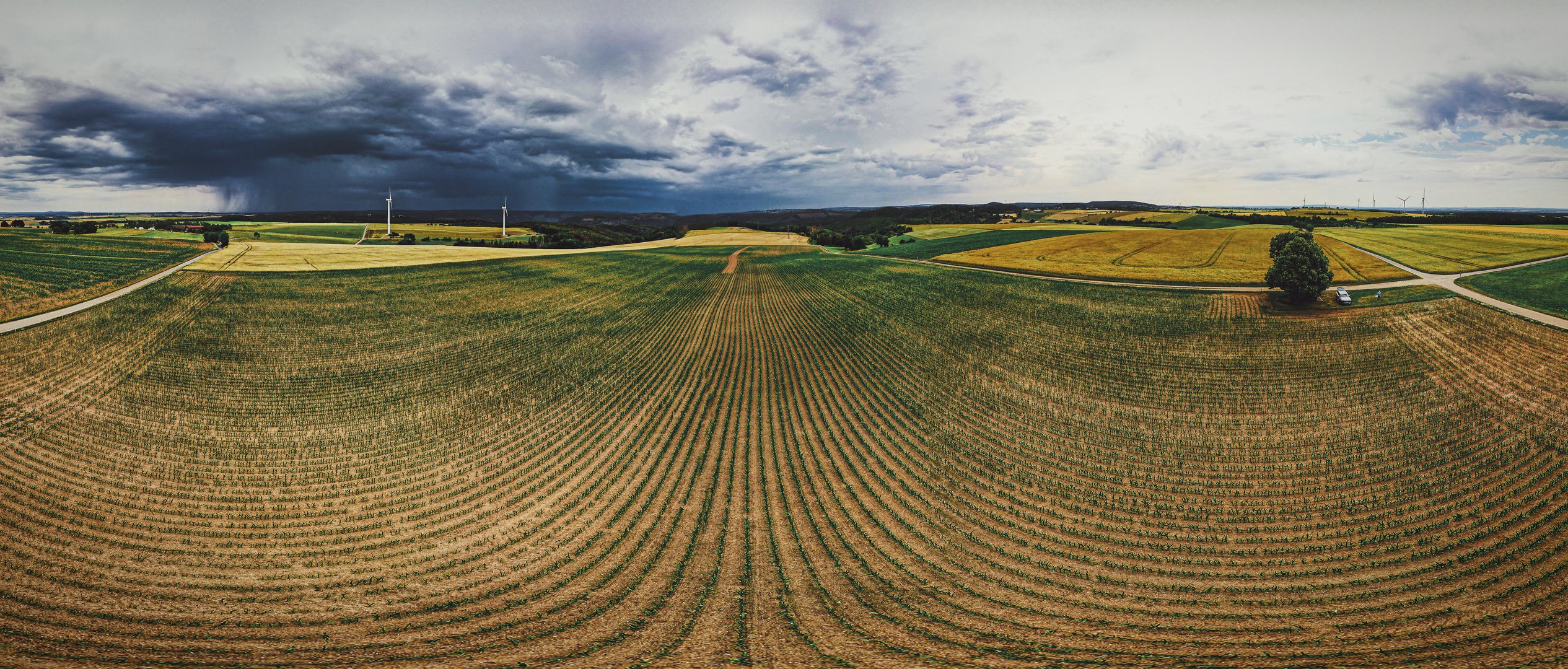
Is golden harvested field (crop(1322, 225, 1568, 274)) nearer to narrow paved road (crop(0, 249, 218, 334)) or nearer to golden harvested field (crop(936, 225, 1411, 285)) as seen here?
golden harvested field (crop(936, 225, 1411, 285))

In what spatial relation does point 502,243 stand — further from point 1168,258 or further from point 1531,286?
point 1531,286

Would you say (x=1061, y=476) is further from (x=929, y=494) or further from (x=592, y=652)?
(x=592, y=652)

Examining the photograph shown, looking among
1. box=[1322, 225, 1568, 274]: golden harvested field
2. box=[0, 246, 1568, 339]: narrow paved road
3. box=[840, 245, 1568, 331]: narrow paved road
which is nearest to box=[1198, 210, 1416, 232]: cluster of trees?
box=[1322, 225, 1568, 274]: golden harvested field

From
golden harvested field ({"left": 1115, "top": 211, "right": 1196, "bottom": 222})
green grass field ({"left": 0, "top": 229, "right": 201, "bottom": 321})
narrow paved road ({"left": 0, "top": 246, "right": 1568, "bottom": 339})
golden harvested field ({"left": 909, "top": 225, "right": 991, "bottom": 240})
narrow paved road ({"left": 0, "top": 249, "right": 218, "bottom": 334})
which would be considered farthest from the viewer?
golden harvested field ({"left": 1115, "top": 211, "right": 1196, "bottom": 222})

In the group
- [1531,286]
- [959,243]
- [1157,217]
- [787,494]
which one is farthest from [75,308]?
[1157,217]

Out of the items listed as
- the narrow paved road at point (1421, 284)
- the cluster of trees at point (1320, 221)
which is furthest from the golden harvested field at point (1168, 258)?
the cluster of trees at point (1320, 221)
